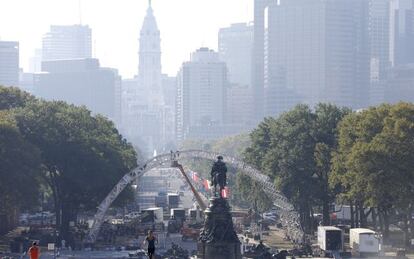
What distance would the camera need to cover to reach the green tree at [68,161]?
114 meters

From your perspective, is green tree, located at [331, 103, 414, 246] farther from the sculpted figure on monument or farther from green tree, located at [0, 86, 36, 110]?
green tree, located at [0, 86, 36, 110]

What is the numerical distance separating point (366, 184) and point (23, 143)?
80.4 ft

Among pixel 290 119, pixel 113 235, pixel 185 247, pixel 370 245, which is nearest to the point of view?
pixel 370 245

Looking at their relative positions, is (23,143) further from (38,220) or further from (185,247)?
(38,220)

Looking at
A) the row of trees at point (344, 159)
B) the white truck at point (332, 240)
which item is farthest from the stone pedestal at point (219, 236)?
the row of trees at point (344, 159)

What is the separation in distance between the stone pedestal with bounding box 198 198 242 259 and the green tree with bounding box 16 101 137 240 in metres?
34.9

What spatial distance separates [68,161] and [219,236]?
3836cm

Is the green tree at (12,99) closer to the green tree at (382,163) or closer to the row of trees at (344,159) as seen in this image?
the row of trees at (344,159)

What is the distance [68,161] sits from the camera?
11462 centimetres

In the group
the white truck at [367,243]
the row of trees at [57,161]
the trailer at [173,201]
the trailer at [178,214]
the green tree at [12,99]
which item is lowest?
the white truck at [367,243]

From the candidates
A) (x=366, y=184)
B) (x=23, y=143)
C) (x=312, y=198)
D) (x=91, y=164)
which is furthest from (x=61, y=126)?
(x=366, y=184)

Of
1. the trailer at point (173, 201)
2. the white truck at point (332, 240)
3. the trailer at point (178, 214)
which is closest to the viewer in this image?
the white truck at point (332, 240)

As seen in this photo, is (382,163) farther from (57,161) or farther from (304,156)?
(57,161)

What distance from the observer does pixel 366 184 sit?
3954 inches
